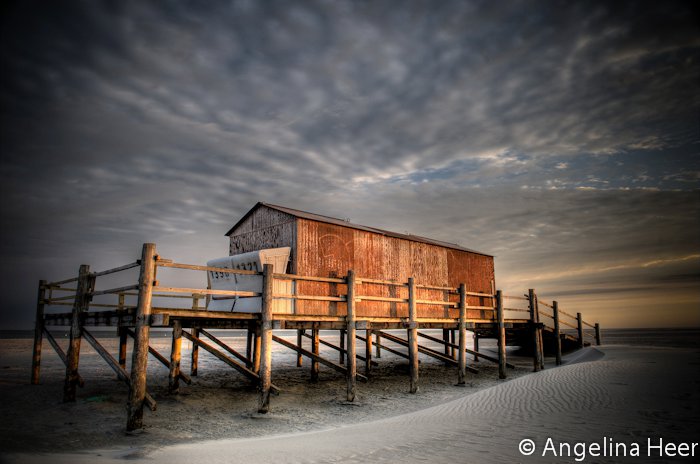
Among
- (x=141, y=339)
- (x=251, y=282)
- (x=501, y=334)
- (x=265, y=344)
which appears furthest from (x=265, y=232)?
(x=501, y=334)

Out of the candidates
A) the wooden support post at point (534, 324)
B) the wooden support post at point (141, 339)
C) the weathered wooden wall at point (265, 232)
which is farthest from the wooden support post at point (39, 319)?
the wooden support post at point (534, 324)

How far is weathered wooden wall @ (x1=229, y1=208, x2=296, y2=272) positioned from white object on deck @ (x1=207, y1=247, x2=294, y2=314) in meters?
0.57

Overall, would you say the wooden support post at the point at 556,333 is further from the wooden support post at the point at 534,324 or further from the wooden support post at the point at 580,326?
the wooden support post at the point at 580,326

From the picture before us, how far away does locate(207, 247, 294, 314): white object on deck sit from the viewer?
14023 mm

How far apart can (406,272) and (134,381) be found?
11928 millimetres

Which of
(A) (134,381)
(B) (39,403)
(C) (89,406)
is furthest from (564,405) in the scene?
(B) (39,403)

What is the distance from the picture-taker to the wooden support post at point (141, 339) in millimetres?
9500

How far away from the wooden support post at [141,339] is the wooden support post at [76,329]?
155 inches

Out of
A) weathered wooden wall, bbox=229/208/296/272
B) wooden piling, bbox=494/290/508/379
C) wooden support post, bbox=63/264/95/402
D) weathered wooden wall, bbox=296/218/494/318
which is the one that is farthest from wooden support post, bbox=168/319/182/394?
wooden piling, bbox=494/290/508/379

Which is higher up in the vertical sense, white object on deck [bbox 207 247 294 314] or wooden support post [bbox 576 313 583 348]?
white object on deck [bbox 207 247 294 314]

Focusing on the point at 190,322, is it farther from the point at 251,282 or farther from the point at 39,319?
the point at 39,319

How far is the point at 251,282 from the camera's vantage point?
14.3 metres

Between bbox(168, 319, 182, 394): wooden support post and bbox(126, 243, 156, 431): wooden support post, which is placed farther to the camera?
bbox(168, 319, 182, 394): wooden support post

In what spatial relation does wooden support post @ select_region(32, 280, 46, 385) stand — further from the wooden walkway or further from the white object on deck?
the white object on deck
